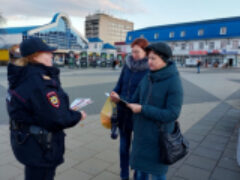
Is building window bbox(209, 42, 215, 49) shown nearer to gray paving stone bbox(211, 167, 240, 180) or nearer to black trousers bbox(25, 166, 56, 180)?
gray paving stone bbox(211, 167, 240, 180)

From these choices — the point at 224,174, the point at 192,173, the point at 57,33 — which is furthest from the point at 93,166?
the point at 57,33

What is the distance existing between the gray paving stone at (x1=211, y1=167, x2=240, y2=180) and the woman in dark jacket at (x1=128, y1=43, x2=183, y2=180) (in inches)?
56.4

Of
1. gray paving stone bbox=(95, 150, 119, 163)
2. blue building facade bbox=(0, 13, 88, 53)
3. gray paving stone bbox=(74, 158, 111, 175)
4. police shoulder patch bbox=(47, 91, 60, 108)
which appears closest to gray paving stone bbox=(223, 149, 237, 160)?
gray paving stone bbox=(95, 150, 119, 163)

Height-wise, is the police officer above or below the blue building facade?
below

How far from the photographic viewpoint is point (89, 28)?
106000 millimetres

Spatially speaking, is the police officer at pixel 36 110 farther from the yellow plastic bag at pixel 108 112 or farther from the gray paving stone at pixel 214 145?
the gray paving stone at pixel 214 145

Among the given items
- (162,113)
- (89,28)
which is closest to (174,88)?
(162,113)

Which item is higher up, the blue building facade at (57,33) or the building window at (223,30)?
the building window at (223,30)

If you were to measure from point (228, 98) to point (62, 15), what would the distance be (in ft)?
113

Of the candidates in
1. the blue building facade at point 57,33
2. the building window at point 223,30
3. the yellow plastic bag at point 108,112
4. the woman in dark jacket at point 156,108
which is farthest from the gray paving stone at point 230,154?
the building window at point 223,30

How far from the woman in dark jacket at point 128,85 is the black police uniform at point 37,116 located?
0.92 meters

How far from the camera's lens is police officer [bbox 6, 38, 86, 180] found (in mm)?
1713

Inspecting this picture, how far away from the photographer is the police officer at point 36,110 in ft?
5.62

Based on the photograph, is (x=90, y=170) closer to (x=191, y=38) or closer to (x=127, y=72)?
(x=127, y=72)
